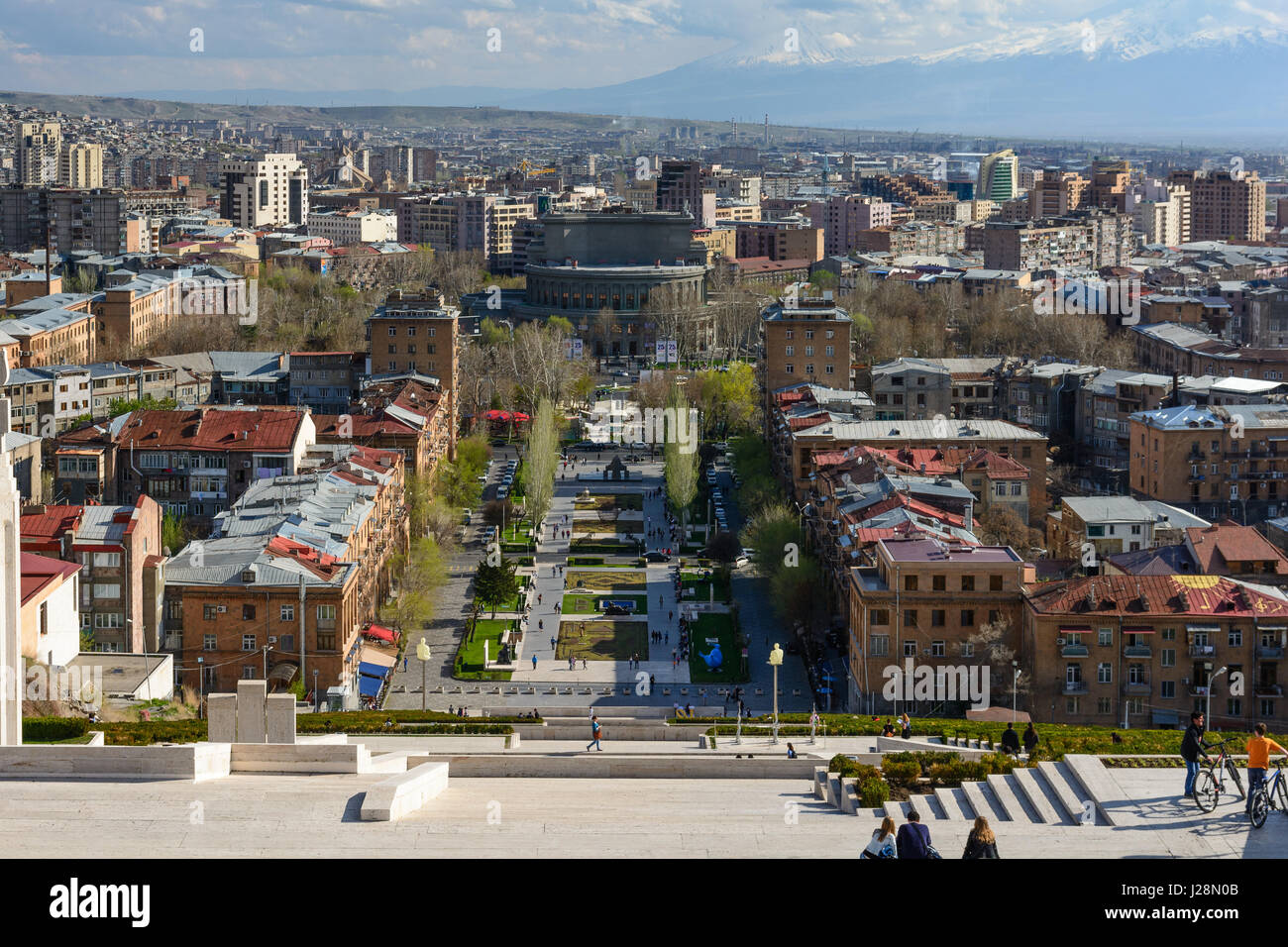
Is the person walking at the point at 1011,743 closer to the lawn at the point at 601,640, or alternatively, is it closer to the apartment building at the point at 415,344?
the lawn at the point at 601,640

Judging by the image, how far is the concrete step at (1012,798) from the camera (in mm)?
14539

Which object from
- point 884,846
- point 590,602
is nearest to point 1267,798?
point 884,846

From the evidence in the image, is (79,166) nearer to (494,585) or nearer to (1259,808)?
(494,585)

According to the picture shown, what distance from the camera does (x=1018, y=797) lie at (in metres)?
15.1

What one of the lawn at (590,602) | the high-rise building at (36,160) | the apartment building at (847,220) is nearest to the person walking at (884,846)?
the lawn at (590,602)

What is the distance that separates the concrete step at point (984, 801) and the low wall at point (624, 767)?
70.6 inches

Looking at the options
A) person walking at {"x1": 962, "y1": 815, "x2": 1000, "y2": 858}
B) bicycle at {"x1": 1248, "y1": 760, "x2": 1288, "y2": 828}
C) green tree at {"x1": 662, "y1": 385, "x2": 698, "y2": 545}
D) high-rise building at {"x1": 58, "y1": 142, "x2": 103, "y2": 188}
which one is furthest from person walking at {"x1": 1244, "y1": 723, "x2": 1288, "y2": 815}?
high-rise building at {"x1": 58, "y1": 142, "x2": 103, "y2": 188}

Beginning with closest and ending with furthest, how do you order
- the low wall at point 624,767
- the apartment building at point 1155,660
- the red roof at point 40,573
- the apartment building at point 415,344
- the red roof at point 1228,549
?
the low wall at point 624,767
the red roof at point 40,573
the apartment building at point 1155,660
the red roof at point 1228,549
the apartment building at point 415,344

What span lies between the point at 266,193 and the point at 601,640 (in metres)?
90.9

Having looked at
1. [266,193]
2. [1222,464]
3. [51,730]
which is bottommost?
[1222,464]

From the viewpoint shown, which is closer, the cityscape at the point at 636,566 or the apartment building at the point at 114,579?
the cityscape at the point at 636,566

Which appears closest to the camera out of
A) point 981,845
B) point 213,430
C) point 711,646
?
point 981,845
